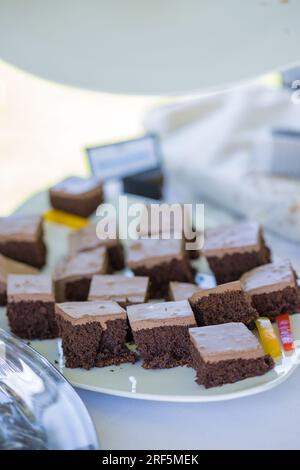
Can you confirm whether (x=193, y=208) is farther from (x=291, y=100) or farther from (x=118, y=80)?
(x=118, y=80)

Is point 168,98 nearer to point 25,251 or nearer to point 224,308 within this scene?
point 25,251

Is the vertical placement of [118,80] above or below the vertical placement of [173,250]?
above

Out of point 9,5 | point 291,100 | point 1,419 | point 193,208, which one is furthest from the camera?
point 291,100

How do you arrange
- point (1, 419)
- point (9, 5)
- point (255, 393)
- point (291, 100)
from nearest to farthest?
point (9, 5) < point (1, 419) < point (255, 393) < point (291, 100)

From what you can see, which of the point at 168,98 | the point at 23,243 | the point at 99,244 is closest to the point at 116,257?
the point at 99,244

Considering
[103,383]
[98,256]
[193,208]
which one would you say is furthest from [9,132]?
[103,383]

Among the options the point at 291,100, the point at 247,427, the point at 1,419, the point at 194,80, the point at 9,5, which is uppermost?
the point at 9,5

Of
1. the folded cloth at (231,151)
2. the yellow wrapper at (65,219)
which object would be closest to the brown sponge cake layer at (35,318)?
the yellow wrapper at (65,219)
